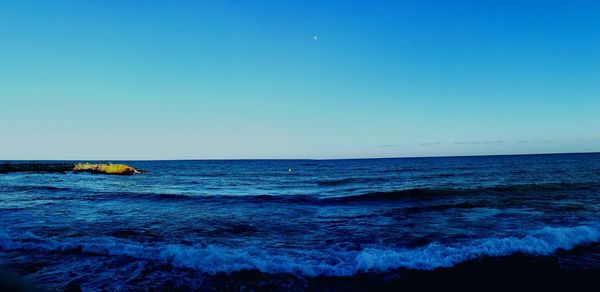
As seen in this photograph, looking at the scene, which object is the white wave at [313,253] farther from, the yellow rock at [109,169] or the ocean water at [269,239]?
the yellow rock at [109,169]

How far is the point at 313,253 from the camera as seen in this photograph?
1038 cm

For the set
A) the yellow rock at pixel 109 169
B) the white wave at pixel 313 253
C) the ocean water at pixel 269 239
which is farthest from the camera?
the yellow rock at pixel 109 169

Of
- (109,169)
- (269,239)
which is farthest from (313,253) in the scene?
(109,169)

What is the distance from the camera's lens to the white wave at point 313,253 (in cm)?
898

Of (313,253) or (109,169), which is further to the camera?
(109,169)

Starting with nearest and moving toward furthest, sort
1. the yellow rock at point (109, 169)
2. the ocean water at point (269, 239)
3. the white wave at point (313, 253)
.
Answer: the ocean water at point (269, 239)
the white wave at point (313, 253)
the yellow rock at point (109, 169)

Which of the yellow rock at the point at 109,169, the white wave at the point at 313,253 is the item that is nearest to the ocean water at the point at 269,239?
the white wave at the point at 313,253

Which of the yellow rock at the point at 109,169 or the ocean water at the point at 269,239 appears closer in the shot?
the ocean water at the point at 269,239

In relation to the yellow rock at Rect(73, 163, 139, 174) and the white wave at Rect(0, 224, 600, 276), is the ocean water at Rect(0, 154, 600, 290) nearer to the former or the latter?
the white wave at Rect(0, 224, 600, 276)

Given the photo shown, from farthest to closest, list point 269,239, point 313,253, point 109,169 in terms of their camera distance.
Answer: point 109,169
point 269,239
point 313,253

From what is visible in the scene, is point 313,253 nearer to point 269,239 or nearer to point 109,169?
point 269,239

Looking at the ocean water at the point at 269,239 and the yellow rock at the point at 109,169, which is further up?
the yellow rock at the point at 109,169

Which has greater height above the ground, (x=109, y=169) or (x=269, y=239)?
(x=109, y=169)

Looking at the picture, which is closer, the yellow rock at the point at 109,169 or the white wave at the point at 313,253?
the white wave at the point at 313,253
